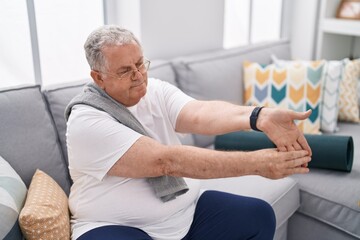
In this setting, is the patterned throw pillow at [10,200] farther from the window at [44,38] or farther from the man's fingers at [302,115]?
the man's fingers at [302,115]

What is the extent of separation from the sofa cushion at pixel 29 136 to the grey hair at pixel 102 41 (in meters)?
0.40

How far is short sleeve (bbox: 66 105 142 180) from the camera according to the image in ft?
4.11

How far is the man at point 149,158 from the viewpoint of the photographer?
1.25 metres

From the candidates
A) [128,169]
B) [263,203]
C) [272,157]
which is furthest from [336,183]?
[128,169]

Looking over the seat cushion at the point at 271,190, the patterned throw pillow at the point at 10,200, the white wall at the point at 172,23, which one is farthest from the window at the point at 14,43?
the seat cushion at the point at 271,190

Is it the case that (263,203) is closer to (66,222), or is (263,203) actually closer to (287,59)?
(66,222)

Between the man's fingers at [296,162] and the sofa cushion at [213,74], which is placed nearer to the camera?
the man's fingers at [296,162]

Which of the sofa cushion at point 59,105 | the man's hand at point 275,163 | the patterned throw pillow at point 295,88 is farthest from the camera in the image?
the patterned throw pillow at point 295,88

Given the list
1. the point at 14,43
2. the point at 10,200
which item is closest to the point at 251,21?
the point at 14,43

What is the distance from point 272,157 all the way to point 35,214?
72 cm

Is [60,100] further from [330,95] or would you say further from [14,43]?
[330,95]

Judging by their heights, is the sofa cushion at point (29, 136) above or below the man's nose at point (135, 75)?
below

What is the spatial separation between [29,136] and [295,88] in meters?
1.48

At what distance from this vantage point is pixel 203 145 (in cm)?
221
